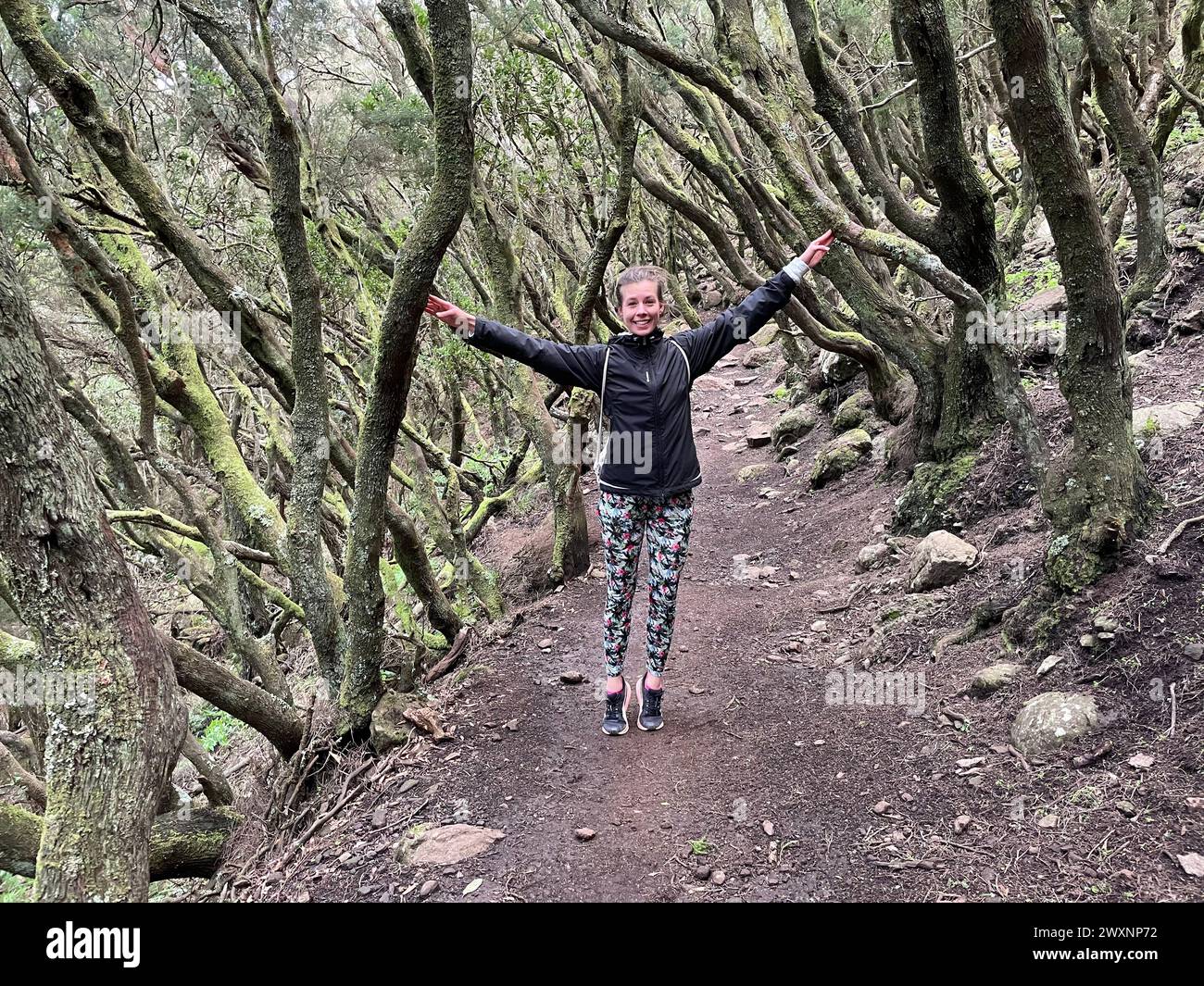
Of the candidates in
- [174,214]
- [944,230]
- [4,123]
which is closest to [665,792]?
[944,230]

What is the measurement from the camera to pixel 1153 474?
176 inches

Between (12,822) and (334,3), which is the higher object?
(334,3)

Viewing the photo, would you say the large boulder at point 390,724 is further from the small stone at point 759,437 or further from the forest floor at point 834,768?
the small stone at point 759,437

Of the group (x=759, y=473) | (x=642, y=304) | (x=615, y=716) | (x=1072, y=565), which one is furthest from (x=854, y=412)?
(x=642, y=304)

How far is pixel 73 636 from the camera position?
2670mm

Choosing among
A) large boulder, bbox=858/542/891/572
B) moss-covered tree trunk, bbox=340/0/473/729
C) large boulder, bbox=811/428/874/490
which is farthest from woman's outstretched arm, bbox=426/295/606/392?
large boulder, bbox=811/428/874/490

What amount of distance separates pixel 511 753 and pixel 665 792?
0.99 metres

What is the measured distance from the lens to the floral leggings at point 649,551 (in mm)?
3857

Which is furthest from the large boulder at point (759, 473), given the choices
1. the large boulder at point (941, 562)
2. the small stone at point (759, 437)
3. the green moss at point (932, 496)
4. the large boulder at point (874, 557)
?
the large boulder at point (941, 562)

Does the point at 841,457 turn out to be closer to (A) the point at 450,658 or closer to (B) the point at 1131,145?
(B) the point at 1131,145

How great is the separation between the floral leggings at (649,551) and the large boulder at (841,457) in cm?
552

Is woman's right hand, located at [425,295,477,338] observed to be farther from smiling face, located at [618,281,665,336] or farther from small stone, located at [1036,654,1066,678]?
small stone, located at [1036,654,1066,678]
